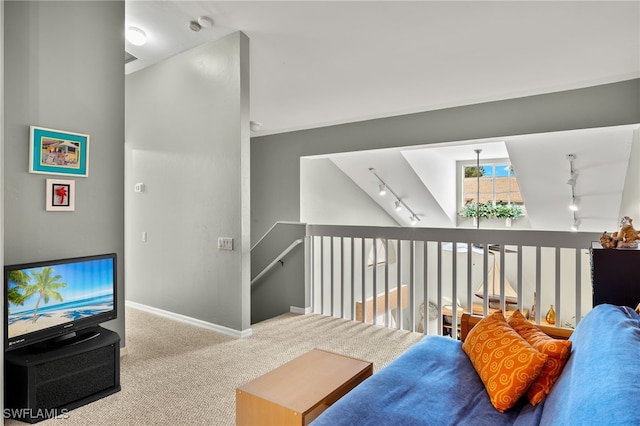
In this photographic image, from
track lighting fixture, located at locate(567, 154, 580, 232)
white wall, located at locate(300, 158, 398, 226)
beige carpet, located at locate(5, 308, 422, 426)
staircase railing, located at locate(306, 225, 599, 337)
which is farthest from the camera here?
white wall, located at locate(300, 158, 398, 226)

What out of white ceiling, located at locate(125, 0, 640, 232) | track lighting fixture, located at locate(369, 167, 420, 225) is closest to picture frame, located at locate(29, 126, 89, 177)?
white ceiling, located at locate(125, 0, 640, 232)

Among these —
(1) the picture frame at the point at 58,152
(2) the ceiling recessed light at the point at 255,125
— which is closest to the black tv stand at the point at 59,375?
(1) the picture frame at the point at 58,152

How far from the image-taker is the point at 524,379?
1.45m

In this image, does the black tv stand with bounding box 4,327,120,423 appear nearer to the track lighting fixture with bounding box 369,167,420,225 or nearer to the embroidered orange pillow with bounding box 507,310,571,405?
the embroidered orange pillow with bounding box 507,310,571,405

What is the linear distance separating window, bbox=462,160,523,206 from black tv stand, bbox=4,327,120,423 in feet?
21.0

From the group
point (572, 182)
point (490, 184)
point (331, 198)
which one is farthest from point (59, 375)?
point (490, 184)

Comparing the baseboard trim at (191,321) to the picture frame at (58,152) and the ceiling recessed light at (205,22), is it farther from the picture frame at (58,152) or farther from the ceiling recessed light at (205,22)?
the ceiling recessed light at (205,22)

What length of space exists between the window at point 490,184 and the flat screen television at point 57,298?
6.29 m

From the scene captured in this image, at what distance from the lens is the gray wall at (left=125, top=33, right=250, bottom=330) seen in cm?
344

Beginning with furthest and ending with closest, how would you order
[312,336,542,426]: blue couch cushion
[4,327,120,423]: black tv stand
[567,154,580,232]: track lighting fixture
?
[567,154,580,232]: track lighting fixture → [4,327,120,423]: black tv stand → [312,336,542,426]: blue couch cushion

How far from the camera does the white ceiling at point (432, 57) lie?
109 inches

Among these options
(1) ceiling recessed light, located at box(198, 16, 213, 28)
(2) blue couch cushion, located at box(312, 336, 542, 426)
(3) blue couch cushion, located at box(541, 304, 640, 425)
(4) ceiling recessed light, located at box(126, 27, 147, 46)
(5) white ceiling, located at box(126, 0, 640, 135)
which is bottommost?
(2) blue couch cushion, located at box(312, 336, 542, 426)

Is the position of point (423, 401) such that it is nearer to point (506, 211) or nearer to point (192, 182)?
point (192, 182)

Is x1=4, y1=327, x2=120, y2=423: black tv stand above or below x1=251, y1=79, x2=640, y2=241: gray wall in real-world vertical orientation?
below
